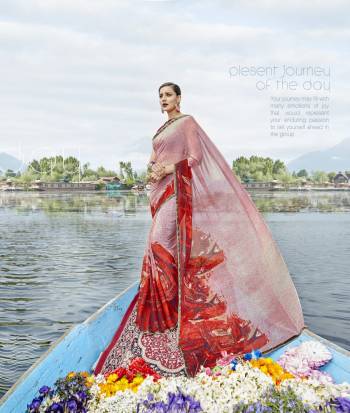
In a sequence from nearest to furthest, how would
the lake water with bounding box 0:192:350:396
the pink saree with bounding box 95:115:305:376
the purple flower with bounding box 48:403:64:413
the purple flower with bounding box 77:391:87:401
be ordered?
the purple flower with bounding box 48:403:64:413
the purple flower with bounding box 77:391:87:401
the pink saree with bounding box 95:115:305:376
the lake water with bounding box 0:192:350:396

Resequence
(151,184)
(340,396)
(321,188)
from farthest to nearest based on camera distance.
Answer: (321,188), (151,184), (340,396)

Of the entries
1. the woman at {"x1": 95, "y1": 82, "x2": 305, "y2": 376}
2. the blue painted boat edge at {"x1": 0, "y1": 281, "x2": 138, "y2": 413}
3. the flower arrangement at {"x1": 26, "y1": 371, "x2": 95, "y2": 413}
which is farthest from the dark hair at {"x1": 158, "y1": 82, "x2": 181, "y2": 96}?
the flower arrangement at {"x1": 26, "y1": 371, "x2": 95, "y2": 413}

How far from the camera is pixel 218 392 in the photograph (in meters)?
3.73

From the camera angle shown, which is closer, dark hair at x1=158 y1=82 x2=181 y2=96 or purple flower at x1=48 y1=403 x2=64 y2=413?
purple flower at x1=48 y1=403 x2=64 y2=413

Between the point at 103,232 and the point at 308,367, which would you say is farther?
the point at 103,232

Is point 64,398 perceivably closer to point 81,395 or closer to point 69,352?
point 81,395

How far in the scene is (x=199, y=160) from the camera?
17.3 ft

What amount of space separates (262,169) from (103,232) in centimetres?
8797

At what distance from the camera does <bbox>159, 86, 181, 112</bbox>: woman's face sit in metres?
5.35

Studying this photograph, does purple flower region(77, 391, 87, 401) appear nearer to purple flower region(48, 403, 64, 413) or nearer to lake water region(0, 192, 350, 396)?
purple flower region(48, 403, 64, 413)

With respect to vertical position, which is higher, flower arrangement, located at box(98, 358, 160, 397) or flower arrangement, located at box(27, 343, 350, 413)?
flower arrangement, located at box(27, 343, 350, 413)

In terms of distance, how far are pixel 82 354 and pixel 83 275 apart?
35.1 ft

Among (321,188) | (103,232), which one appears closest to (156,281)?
(103,232)

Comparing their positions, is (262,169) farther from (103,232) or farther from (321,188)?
(103,232)
